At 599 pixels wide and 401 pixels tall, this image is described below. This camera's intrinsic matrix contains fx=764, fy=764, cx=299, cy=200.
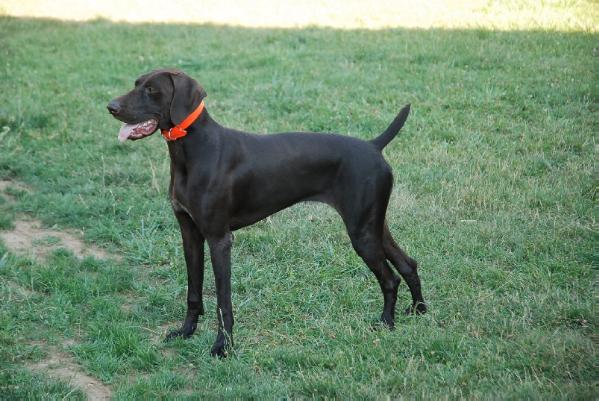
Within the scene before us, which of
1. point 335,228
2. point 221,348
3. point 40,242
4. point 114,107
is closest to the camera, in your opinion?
point 114,107

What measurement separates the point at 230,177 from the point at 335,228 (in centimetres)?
207

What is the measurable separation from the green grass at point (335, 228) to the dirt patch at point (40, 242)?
133 mm

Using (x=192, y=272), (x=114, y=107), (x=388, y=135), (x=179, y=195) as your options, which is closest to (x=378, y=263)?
(x=388, y=135)

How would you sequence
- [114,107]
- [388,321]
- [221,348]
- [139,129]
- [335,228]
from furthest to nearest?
1. [335,228]
2. [388,321]
3. [221,348]
4. [139,129]
5. [114,107]

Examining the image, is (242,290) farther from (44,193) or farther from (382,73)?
(382,73)

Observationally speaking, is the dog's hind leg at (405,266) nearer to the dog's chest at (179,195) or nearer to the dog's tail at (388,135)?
the dog's tail at (388,135)

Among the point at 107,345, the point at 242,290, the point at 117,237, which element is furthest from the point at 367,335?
the point at 117,237

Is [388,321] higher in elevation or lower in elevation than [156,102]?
lower

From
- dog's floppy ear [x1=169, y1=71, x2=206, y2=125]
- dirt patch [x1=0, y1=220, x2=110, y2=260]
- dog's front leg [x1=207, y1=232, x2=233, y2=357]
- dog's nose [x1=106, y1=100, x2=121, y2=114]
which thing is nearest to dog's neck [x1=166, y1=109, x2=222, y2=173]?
dog's floppy ear [x1=169, y1=71, x2=206, y2=125]

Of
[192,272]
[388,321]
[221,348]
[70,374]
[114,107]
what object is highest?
[114,107]

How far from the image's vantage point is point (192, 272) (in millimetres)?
5273

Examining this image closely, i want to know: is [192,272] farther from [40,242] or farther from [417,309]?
[40,242]

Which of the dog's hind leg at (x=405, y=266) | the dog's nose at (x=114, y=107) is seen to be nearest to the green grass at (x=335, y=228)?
the dog's hind leg at (x=405, y=266)

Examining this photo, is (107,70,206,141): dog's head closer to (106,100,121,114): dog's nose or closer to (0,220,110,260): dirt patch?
(106,100,121,114): dog's nose
